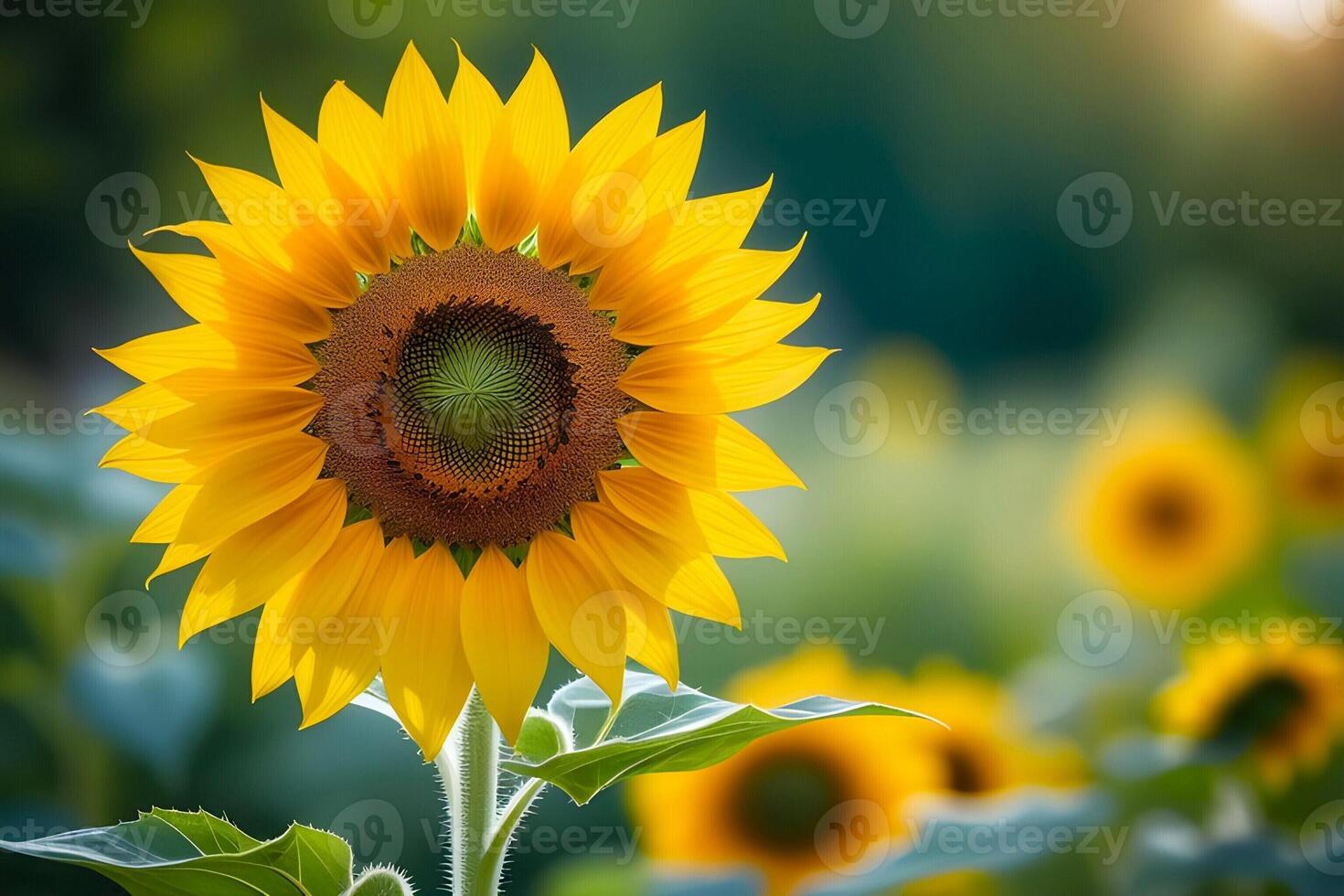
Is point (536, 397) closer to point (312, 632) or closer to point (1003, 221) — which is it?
point (312, 632)

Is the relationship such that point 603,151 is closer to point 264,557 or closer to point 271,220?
point 271,220

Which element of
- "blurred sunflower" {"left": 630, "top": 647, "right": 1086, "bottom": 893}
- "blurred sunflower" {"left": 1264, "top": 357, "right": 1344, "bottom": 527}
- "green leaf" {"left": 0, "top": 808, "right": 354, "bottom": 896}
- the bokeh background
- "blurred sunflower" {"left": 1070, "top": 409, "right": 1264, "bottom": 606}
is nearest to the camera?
"green leaf" {"left": 0, "top": 808, "right": 354, "bottom": 896}

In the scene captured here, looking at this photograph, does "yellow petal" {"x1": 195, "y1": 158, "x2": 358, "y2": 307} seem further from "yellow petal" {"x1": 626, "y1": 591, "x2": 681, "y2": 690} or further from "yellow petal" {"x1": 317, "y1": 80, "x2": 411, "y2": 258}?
"yellow petal" {"x1": 626, "y1": 591, "x2": 681, "y2": 690}

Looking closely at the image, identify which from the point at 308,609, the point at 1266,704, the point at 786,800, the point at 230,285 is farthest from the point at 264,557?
the point at 1266,704

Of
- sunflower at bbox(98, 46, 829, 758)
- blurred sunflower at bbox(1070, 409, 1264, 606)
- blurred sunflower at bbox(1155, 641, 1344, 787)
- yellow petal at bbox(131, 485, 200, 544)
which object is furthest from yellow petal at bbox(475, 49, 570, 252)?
blurred sunflower at bbox(1070, 409, 1264, 606)

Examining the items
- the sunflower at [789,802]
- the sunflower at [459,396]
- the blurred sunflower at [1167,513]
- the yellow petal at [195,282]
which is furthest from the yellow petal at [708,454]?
the blurred sunflower at [1167,513]

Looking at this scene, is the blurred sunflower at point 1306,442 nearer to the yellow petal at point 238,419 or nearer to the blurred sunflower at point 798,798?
the blurred sunflower at point 798,798
